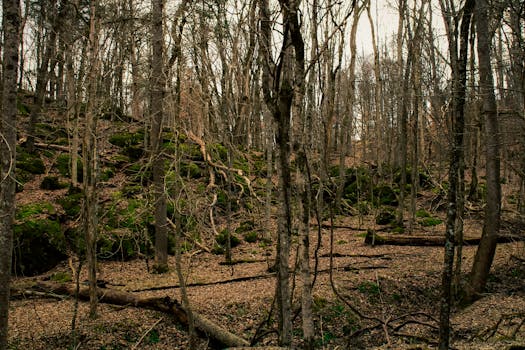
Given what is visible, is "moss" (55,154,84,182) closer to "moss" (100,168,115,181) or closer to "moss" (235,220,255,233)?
"moss" (100,168,115,181)

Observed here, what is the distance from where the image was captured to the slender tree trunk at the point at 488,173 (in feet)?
25.8

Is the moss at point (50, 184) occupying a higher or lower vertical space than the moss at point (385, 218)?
higher

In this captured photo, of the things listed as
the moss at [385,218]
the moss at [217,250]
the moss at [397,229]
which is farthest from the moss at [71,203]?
the moss at [385,218]

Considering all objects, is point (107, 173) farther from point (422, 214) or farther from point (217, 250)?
point (422, 214)

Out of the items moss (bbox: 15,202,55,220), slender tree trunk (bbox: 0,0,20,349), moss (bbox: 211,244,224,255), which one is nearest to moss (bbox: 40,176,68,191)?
moss (bbox: 15,202,55,220)

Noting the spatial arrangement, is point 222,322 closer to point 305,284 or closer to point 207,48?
point 305,284

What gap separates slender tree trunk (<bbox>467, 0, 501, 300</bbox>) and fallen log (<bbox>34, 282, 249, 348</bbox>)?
5.28 meters

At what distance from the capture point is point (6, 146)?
4820 mm

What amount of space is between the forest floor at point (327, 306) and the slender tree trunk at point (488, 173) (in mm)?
516

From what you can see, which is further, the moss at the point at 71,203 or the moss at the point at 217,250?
the moss at the point at 217,250

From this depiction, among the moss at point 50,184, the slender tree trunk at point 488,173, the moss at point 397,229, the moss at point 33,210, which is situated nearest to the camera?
the slender tree trunk at point 488,173

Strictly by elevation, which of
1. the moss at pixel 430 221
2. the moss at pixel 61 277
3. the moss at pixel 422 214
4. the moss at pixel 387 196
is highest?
the moss at pixel 387 196

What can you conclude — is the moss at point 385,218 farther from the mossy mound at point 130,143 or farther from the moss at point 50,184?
the moss at point 50,184

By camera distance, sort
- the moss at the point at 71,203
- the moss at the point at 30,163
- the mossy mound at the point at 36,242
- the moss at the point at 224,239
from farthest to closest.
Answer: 1. the moss at the point at 30,163
2. the moss at the point at 224,239
3. the moss at the point at 71,203
4. the mossy mound at the point at 36,242
